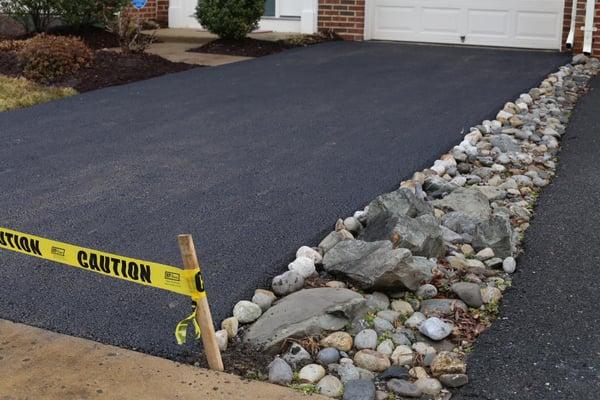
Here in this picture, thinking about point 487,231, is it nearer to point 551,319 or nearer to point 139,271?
point 551,319

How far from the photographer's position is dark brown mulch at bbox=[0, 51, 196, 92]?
11.3 m

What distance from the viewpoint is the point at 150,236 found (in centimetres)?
551

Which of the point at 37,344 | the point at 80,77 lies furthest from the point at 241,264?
the point at 80,77

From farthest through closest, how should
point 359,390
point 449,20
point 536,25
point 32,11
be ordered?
point 449,20, point 536,25, point 32,11, point 359,390

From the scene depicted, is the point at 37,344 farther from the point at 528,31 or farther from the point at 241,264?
the point at 528,31

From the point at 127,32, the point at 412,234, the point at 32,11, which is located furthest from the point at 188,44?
the point at 412,234

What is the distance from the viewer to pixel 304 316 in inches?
171

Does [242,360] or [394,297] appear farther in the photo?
[394,297]

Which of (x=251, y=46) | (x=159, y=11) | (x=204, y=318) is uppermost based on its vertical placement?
(x=159, y=11)

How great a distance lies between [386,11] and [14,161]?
10733mm

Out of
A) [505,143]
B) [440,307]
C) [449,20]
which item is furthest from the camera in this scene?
[449,20]

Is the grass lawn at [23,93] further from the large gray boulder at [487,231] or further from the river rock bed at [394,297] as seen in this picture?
the large gray boulder at [487,231]

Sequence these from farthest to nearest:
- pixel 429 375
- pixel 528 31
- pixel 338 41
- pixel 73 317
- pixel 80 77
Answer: pixel 338 41
pixel 528 31
pixel 80 77
pixel 73 317
pixel 429 375

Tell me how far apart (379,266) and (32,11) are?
36.8ft
